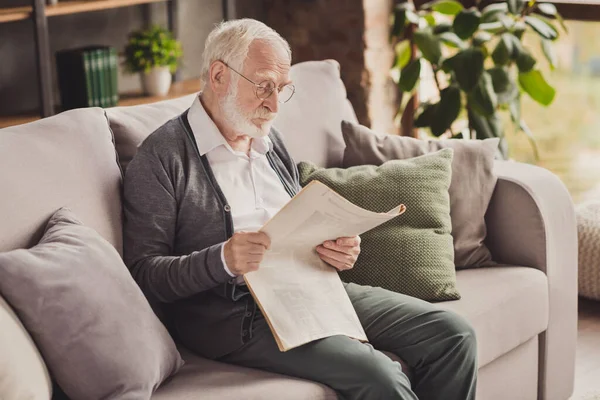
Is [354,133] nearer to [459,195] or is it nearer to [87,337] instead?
[459,195]

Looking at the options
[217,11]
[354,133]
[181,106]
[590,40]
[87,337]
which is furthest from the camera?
[217,11]

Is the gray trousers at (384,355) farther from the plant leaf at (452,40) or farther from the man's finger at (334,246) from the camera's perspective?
the plant leaf at (452,40)

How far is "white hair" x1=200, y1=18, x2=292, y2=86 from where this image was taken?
219cm

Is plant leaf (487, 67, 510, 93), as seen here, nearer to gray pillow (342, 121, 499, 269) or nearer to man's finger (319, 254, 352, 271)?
gray pillow (342, 121, 499, 269)

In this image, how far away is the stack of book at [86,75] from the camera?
3553mm

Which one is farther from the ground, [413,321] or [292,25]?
[292,25]

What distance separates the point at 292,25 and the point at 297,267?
2.64m

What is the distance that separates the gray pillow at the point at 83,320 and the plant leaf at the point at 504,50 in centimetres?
227

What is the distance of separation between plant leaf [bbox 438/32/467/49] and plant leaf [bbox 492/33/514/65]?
0.16m

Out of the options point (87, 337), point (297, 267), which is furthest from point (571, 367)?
point (87, 337)

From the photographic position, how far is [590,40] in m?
4.11

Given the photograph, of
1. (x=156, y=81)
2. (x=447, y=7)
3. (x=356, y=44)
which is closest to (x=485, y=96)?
(x=447, y=7)

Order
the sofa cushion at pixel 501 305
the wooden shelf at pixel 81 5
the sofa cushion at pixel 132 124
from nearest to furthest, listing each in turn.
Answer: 1. the sofa cushion at pixel 132 124
2. the sofa cushion at pixel 501 305
3. the wooden shelf at pixel 81 5

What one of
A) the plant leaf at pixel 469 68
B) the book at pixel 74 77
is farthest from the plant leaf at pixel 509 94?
the book at pixel 74 77
